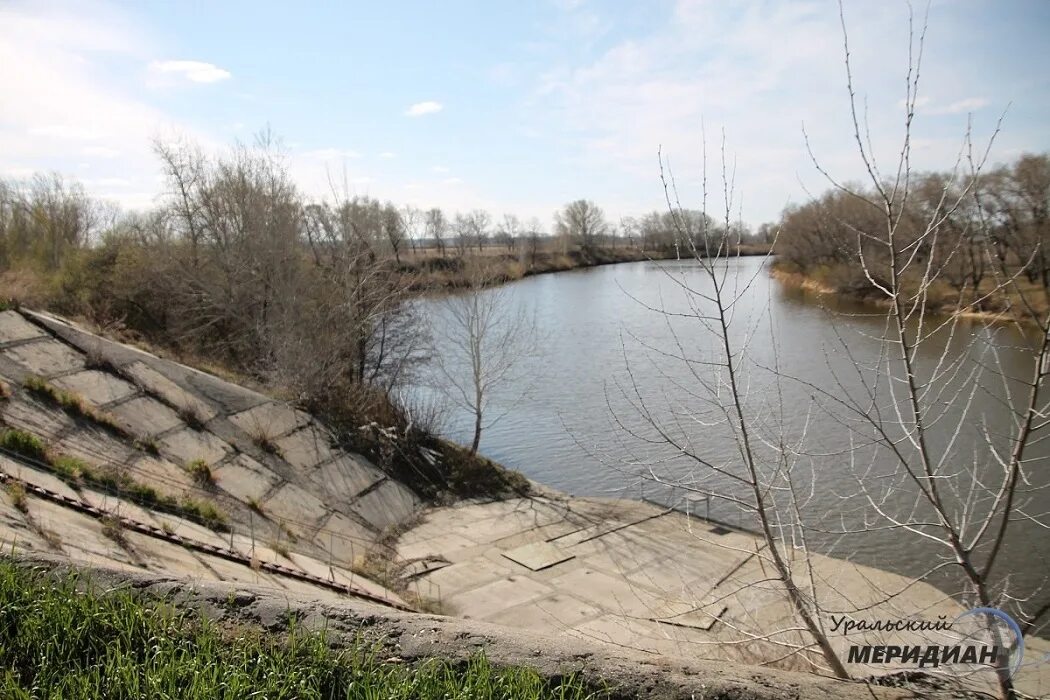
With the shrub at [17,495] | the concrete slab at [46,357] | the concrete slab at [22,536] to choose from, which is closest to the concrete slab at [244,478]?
the concrete slab at [46,357]

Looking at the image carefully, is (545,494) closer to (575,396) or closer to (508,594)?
(508,594)

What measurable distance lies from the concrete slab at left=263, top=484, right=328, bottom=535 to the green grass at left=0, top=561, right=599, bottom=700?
721 cm

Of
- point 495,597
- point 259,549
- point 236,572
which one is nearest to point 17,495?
point 236,572

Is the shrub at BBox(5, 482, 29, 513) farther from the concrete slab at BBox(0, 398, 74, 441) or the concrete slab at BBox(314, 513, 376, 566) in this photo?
the concrete slab at BBox(314, 513, 376, 566)

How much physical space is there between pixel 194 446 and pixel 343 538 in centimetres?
297

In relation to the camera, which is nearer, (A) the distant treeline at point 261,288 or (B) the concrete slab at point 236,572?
(B) the concrete slab at point 236,572

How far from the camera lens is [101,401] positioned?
38.8 ft

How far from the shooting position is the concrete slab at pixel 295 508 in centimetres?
1062

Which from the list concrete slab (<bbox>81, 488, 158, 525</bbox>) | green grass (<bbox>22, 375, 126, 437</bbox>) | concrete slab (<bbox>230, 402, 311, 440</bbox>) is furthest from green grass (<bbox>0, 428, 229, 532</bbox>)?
concrete slab (<bbox>230, 402, 311, 440</bbox>)

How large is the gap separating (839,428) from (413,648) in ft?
46.1

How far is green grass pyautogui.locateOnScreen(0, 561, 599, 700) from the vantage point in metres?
2.92

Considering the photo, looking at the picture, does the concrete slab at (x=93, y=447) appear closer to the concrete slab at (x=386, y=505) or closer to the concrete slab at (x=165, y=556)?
the concrete slab at (x=165, y=556)

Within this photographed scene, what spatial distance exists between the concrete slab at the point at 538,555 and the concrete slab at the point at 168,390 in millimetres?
5912

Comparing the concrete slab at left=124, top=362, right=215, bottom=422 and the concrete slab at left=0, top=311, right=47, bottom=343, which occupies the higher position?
the concrete slab at left=0, top=311, right=47, bottom=343
